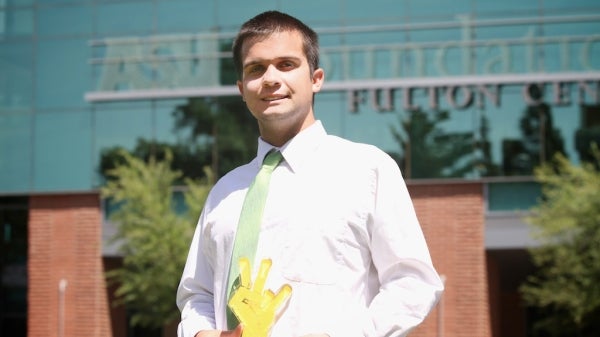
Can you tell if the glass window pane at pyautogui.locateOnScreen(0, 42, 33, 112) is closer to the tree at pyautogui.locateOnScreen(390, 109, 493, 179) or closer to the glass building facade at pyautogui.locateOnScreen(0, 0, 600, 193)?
the glass building facade at pyautogui.locateOnScreen(0, 0, 600, 193)

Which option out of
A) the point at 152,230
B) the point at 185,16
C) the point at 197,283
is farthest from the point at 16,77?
the point at 197,283

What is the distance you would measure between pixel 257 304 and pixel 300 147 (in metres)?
0.44

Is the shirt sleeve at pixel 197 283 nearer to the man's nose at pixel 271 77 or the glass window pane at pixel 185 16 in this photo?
the man's nose at pixel 271 77

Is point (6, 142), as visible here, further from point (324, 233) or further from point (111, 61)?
point (324, 233)

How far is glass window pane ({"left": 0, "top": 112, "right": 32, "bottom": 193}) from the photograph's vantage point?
87.6 feet

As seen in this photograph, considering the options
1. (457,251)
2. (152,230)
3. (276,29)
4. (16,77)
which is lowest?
(457,251)

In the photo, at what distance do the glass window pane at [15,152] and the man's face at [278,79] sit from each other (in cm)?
2451

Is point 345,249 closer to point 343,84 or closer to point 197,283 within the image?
point 197,283

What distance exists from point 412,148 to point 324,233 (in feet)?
69.5

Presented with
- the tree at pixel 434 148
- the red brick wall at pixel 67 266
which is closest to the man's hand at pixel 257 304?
the tree at pixel 434 148

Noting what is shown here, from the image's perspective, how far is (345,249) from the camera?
2.74 meters

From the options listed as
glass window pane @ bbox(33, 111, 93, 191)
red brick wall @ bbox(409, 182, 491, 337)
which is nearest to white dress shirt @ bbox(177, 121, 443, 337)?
red brick wall @ bbox(409, 182, 491, 337)

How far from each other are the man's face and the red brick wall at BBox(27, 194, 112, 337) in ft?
78.7

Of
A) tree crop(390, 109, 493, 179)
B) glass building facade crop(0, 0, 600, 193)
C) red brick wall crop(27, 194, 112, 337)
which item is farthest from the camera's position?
red brick wall crop(27, 194, 112, 337)
